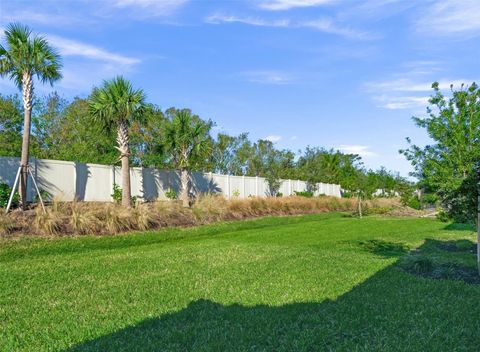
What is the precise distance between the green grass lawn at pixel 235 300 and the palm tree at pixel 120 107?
25.2 feet

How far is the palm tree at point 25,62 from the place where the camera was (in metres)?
15.5

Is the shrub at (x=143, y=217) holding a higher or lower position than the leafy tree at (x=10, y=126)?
lower

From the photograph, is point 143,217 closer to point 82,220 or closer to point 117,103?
point 82,220

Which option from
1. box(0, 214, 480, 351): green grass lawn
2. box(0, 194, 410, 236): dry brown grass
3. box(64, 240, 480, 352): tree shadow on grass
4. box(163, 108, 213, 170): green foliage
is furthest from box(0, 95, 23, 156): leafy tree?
box(64, 240, 480, 352): tree shadow on grass

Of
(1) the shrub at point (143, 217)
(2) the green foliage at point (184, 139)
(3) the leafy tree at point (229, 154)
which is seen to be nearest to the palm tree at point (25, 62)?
(1) the shrub at point (143, 217)

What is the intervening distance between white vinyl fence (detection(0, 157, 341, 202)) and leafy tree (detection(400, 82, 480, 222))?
39.6ft

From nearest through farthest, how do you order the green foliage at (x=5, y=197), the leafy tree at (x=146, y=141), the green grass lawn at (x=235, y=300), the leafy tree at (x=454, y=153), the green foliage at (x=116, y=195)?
the green grass lawn at (x=235, y=300) → the leafy tree at (x=454, y=153) → the green foliage at (x=5, y=197) → the green foliage at (x=116, y=195) → the leafy tree at (x=146, y=141)

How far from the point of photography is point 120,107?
18344mm

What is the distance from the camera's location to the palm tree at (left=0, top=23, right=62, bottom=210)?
50.7ft

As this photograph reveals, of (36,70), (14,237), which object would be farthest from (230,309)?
(36,70)

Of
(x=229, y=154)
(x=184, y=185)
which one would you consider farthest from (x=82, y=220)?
(x=229, y=154)

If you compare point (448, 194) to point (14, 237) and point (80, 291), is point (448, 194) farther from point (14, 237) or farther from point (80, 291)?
point (14, 237)

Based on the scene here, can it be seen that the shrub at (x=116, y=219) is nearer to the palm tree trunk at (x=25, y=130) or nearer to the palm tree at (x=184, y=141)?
the palm tree trunk at (x=25, y=130)

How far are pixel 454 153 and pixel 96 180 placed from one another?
660 inches
